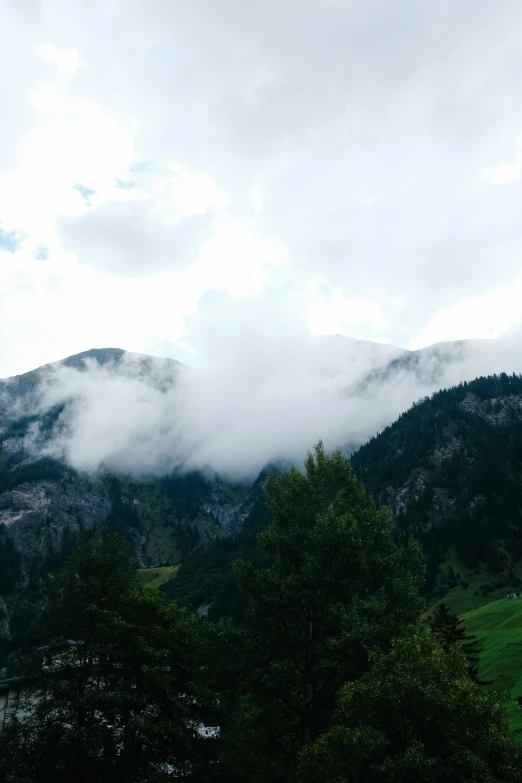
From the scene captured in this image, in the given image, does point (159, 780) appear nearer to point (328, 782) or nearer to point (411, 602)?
point (328, 782)

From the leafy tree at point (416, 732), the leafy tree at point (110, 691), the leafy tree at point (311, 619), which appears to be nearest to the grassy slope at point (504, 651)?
the leafy tree at point (311, 619)

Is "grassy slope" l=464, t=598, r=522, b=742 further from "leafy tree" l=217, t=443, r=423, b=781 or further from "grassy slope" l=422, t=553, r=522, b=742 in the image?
"leafy tree" l=217, t=443, r=423, b=781

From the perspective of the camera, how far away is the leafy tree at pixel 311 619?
2867 centimetres

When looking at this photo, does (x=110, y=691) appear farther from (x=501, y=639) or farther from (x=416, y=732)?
(x=501, y=639)

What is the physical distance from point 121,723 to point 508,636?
68.3 metres

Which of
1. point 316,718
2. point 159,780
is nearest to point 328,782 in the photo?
point 316,718

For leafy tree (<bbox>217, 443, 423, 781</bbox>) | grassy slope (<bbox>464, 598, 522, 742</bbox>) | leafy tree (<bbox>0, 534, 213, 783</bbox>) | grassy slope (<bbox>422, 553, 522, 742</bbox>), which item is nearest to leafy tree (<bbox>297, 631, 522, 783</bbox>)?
leafy tree (<bbox>217, 443, 423, 781</bbox>)

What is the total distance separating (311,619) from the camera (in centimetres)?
3125

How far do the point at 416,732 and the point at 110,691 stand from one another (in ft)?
73.3

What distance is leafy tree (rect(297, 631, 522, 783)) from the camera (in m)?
19.0

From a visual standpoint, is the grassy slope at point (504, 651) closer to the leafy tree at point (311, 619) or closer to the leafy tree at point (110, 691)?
the leafy tree at point (311, 619)

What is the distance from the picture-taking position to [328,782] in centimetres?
1966

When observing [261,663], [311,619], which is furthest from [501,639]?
[261,663]

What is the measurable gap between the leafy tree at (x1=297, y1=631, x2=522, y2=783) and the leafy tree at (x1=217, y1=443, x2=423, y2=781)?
178 inches
